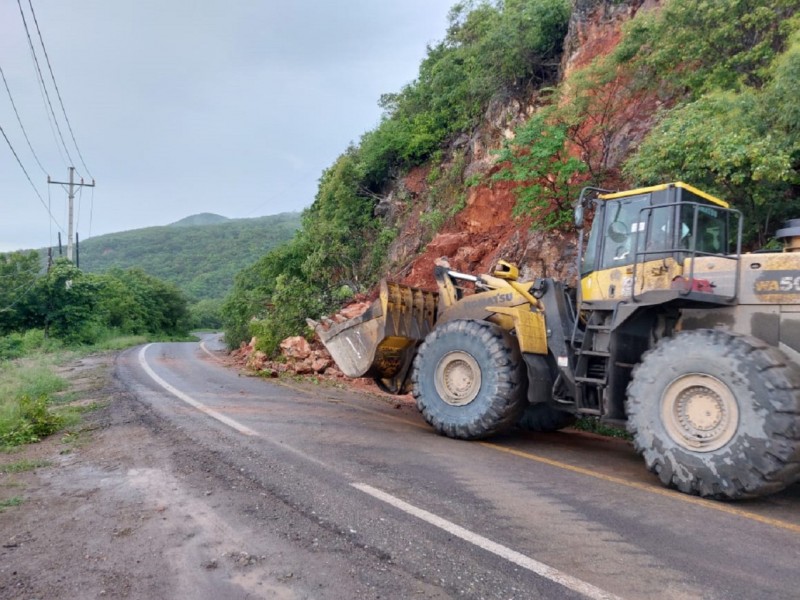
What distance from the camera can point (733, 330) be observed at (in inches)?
211

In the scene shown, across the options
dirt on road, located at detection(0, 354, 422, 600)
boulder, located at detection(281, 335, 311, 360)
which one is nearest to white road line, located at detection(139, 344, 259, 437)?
dirt on road, located at detection(0, 354, 422, 600)

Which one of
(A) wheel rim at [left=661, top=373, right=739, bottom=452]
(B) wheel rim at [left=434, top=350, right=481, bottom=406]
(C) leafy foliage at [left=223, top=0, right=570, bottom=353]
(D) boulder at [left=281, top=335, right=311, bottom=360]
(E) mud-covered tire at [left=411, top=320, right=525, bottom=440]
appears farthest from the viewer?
(C) leafy foliage at [left=223, top=0, right=570, bottom=353]

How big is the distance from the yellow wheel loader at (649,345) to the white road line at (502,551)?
6.91 feet

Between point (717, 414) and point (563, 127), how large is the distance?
8572mm

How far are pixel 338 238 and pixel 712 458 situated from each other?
16.2 metres

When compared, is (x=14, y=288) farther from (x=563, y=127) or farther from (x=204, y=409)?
(x=563, y=127)

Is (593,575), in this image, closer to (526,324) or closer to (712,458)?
(712,458)

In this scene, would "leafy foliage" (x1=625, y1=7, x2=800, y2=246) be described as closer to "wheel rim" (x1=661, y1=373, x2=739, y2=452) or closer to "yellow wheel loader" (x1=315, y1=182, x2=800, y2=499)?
"yellow wheel loader" (x1=315, y1=182, x2=800, y2=499)

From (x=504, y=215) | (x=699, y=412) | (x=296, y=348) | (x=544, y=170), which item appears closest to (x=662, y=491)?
(x=699, y=412)

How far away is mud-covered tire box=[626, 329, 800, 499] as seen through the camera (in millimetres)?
4414

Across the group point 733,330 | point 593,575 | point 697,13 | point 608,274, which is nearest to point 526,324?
point 608,274

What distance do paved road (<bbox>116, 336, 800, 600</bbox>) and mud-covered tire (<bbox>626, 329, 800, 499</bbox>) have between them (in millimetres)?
265

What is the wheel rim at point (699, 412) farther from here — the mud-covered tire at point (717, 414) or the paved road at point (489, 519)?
the paved road at point (489, 519)

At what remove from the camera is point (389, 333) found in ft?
27.5
